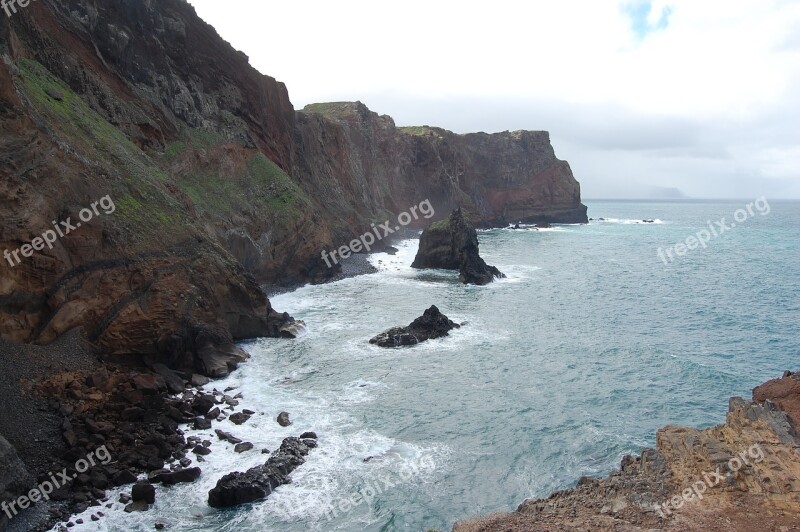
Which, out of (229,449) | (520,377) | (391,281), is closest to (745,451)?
(520,377)

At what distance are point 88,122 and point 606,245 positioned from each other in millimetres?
88415

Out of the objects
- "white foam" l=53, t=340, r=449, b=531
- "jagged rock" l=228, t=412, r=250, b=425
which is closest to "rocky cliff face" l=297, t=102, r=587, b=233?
"white foam" l=53, t=340, r=449, b=531

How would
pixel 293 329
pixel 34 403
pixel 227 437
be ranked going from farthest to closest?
pixel 293 329 → pixel 227 437 → pixel 34 403

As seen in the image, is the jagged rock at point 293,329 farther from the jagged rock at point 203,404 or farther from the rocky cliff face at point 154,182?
the jagged rock at point 203,404

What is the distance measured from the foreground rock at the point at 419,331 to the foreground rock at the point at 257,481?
14.8m

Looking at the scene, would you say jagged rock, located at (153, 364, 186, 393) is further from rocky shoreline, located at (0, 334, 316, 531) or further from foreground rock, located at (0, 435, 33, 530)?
foreground rock, located at (0, 435, 33, 530)

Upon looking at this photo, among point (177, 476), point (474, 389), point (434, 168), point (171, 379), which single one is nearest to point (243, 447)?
point (177, 476)

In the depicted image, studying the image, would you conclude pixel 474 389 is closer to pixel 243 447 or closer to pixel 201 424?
pixel 243 447

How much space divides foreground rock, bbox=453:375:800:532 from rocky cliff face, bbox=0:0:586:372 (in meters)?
18.8

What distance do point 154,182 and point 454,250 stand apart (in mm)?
38000

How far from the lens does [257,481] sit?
18453mm

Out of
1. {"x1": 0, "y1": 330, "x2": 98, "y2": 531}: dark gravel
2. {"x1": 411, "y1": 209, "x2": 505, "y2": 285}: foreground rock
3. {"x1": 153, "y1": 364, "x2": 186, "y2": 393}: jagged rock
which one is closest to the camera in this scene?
{"x1": 0, "y1": 330, "x2": 98, "y2": 531}: dark gravel

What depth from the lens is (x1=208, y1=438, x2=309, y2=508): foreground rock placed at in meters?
17.7

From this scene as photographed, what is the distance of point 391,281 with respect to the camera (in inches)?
2243
